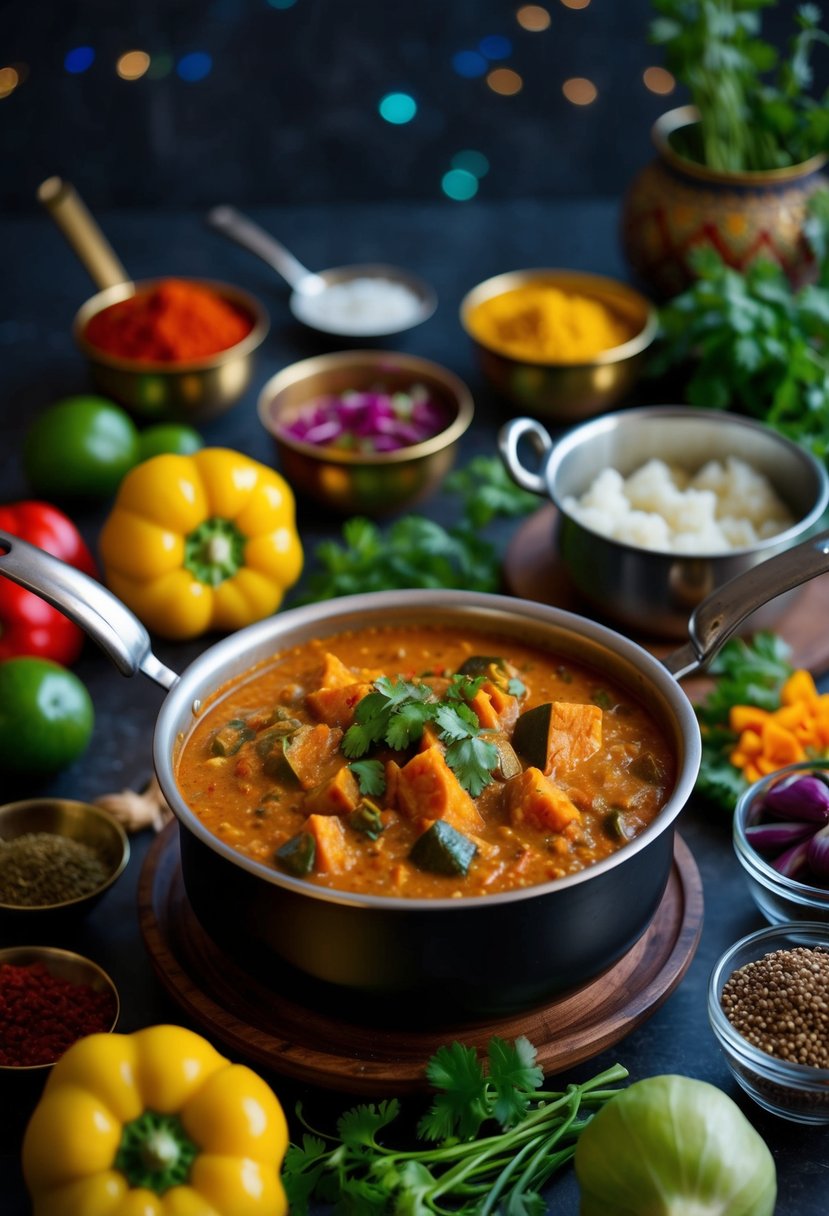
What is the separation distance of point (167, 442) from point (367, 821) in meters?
1.87

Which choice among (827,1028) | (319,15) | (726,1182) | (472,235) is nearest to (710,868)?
(827,1028)

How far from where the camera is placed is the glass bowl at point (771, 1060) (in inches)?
88.7

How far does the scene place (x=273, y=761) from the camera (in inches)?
101

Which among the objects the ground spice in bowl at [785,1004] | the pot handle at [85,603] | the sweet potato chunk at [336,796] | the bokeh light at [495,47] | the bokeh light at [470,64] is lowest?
the ground spice in bowl at [785,1004]

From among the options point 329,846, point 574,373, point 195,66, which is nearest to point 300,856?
point 329,846

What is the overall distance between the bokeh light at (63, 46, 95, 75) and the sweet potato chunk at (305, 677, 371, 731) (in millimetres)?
3865

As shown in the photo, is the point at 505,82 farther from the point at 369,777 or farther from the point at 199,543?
the point at 369,777

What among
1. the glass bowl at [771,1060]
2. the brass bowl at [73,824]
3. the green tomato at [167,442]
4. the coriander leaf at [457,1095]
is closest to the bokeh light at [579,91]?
the green tomato at [167,442]

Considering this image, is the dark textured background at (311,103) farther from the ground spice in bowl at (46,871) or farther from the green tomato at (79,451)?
the ground spice in bowl at (46,871)

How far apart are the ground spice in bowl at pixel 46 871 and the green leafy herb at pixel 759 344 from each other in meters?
2.34

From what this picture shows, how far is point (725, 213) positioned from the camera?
4.62 metres

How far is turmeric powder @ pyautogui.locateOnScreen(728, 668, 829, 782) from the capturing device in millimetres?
3018

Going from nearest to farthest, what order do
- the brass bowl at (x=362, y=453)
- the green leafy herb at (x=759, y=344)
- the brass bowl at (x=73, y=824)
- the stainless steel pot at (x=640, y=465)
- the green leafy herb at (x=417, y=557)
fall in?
1. the brass bowl at (x=73, y=824)
2. the stainless steel pot at (x=640, y=465)
3. the green leafy herb at (x=417, y=557)
4. the brass bowl at (x=362, y=453)
5. the green leafy herb at (x=759, y=344)

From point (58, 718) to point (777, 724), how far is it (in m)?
1.58
